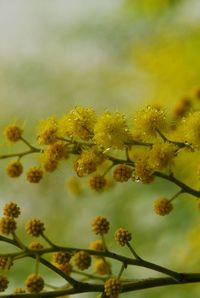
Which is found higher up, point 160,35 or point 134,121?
point 160,35

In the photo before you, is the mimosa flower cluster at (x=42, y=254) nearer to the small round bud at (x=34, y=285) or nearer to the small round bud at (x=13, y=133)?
the small round bud at (x=34, y=285)

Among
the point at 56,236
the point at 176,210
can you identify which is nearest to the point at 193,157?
the point at 176,210

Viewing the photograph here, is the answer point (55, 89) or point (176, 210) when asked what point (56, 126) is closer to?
point (176, 210)

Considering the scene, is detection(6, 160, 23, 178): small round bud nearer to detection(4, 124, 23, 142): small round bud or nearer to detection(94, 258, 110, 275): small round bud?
detection(4, 124, 23, 142): small round bud

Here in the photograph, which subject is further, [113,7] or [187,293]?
[113,7]

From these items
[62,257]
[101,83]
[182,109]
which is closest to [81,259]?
[62,257]

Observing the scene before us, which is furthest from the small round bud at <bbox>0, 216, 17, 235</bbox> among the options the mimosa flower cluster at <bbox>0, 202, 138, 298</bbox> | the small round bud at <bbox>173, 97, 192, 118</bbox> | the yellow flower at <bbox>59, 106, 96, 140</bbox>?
the small round bud at <bbox>173, 97, 192, 118</bbox>

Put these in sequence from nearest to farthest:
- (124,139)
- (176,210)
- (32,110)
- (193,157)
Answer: (124,139) → (193,157) → (176,210) → (32,110)
